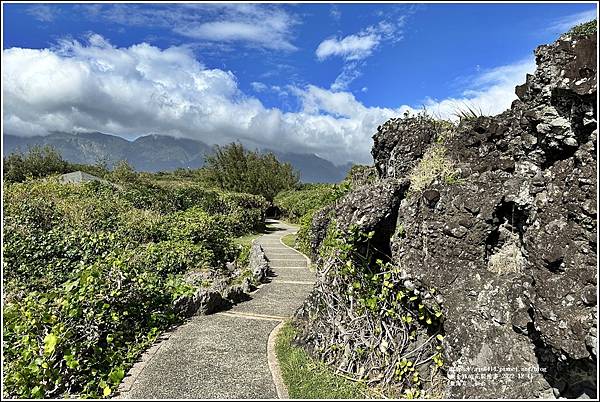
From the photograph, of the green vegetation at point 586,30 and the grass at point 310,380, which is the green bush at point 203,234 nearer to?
the grass at point 310,380

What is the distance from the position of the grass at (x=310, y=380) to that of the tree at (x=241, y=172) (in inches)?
1133

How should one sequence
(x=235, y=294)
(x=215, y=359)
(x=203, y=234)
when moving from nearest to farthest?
(x=215, y=359) < (x=235, y=294) < (x=203, y=234)

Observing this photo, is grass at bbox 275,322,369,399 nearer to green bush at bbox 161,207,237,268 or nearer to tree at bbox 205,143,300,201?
green bush at bbox 161,207,237,268

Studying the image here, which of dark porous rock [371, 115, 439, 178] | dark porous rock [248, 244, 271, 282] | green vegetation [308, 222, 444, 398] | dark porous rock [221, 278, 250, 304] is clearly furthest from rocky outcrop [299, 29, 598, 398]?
dark porous rock [248, 244, 271, 282]

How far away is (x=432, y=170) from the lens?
618 centimetres

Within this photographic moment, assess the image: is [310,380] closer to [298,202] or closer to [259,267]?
[259,267]

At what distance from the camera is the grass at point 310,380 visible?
16.2ft

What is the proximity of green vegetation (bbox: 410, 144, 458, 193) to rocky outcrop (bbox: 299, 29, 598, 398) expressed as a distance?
0.24 feet

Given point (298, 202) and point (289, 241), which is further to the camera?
point (298, 202)

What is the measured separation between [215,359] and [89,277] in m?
2.35

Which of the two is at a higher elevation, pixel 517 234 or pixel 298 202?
pixel 298 202

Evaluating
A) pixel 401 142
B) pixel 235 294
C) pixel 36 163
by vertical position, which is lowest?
pixel 235 294

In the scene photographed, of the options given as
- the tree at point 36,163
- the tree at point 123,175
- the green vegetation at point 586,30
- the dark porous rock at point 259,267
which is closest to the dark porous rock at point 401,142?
the green vegetation at point 586,30

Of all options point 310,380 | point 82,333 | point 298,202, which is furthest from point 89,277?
point 298,202
